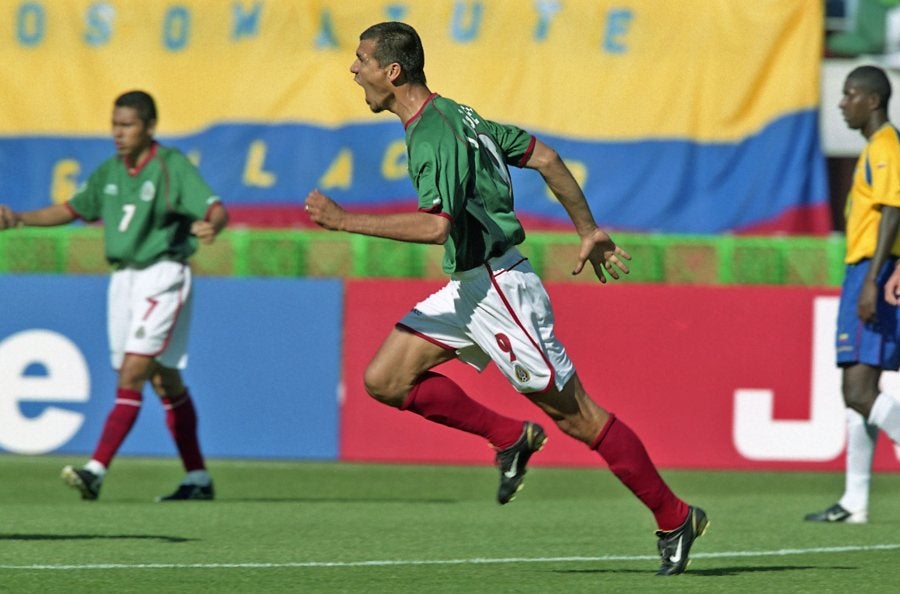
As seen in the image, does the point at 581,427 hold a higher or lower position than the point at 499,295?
lower

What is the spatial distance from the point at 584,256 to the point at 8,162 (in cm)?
1176

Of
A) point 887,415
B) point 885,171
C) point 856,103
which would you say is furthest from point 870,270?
point 856,103

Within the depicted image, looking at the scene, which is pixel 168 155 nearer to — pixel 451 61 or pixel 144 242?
pixel 144 242

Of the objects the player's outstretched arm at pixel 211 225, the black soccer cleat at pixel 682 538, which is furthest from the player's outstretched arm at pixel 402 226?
the player's outstretched arm at pixel 211 225

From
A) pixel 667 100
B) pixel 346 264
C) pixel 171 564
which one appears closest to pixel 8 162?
pixel 346 264

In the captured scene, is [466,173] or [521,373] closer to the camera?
[466,173]

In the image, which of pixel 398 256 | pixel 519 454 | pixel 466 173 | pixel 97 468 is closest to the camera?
pixel 466 173

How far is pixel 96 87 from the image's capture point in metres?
17.8

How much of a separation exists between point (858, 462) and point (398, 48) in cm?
350

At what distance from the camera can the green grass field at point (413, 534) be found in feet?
21.7

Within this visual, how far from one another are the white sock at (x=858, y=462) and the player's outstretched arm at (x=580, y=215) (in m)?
2.60

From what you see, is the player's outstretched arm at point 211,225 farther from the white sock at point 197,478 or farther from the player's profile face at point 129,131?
the white sock at point 197,478

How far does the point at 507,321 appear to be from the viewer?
265 inches

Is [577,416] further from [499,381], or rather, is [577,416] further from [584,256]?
[499,381]
